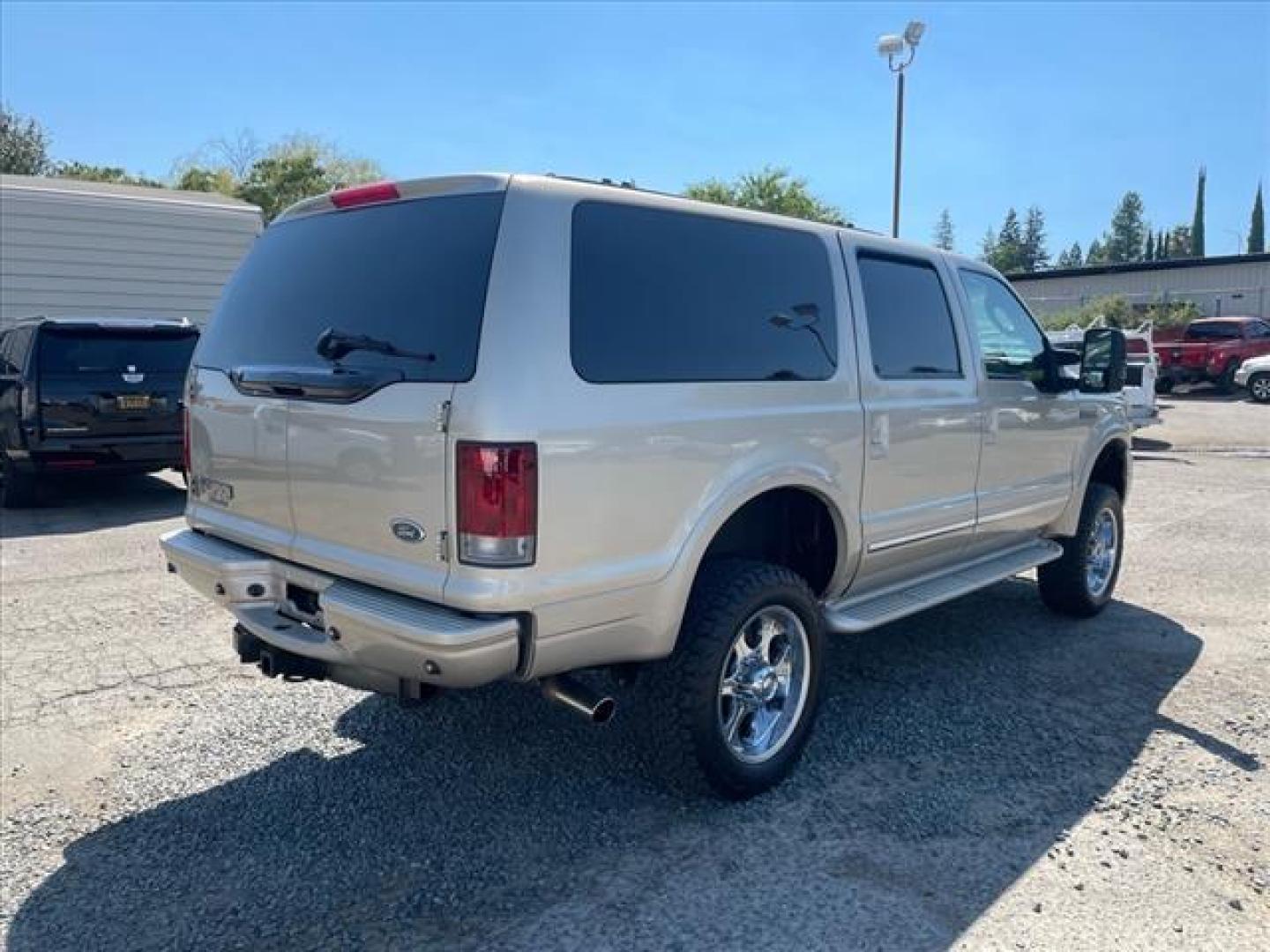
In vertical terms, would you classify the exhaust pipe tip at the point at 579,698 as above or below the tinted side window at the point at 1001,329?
below

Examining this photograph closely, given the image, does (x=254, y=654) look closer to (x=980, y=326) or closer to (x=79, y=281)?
(x=980, y=326)

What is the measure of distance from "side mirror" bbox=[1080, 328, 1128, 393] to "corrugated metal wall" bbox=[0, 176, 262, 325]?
13.7 meters

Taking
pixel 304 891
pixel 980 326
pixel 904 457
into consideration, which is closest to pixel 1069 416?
pixel 980 326

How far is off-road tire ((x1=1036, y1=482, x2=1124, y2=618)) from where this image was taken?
18.8ft

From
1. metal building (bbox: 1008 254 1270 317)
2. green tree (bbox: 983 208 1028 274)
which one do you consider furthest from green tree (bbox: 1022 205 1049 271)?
metal building (bbox: 1008 254 1270 317)

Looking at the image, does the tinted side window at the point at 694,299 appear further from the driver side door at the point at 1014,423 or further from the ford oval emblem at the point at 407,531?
the driver side door at the point at 1014,423

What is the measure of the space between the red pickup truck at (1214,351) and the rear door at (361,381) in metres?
25.0

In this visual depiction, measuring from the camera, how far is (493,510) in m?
2.74

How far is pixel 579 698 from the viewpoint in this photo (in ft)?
10.1

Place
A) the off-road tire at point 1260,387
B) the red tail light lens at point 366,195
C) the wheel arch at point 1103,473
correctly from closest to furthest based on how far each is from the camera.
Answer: the red tail light lens at point 366,195 → the wheel arch at point 1103,473 → the off-road tire at point 1260,387

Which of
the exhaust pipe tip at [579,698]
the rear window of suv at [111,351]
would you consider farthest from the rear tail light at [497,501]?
the rear window of suv at [111,351]

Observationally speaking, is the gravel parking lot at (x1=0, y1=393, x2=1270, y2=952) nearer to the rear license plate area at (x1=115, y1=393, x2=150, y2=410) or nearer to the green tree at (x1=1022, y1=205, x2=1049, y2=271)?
the rear license plate area at (x1=115, y1=393, x2=150, y2=410)

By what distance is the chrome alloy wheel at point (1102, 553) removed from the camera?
5.82 m

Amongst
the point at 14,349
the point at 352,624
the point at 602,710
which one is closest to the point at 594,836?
the point at 602,710
